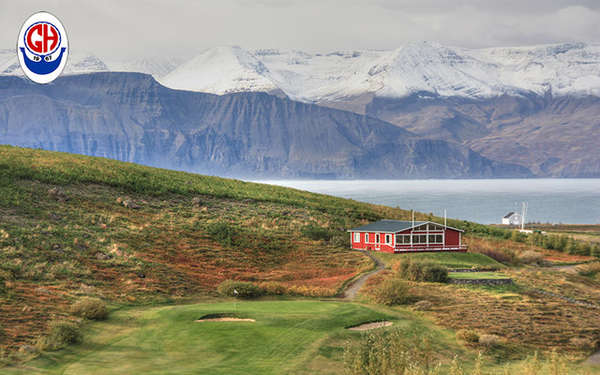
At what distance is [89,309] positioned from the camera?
33.0 meters

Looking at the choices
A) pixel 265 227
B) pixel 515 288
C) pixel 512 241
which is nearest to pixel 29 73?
pixel 265 227

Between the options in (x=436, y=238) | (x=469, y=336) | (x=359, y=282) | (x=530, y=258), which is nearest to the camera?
(x=469, y=336)

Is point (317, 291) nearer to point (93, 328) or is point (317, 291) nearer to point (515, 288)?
point (515, 288)

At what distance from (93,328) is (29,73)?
1399 inches

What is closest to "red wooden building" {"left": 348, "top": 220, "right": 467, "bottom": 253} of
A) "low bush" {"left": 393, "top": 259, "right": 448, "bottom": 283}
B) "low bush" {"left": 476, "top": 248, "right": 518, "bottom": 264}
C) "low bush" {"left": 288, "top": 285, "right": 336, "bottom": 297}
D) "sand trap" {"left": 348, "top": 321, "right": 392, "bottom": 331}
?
"low bush" {"left": 476, "top": 248, "right": 518, "bottom": 264}

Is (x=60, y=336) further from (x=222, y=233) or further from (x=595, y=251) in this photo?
(x=595, y=251)

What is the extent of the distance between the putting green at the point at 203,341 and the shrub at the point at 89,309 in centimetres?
68

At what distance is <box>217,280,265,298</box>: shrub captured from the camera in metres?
42.8

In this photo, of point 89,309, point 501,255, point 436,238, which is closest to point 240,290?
point 89,309

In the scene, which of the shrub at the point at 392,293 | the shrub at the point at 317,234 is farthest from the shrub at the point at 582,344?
the shrub at the point at 317,234

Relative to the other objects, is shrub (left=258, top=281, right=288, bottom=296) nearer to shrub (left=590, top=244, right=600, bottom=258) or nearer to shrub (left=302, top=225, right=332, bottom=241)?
shrub (left=302, top=225, right=332, bottom=241)

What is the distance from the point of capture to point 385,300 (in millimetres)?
40781

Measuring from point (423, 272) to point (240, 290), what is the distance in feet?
46.0

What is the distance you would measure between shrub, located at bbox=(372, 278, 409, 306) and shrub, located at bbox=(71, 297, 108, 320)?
54.3 ft
